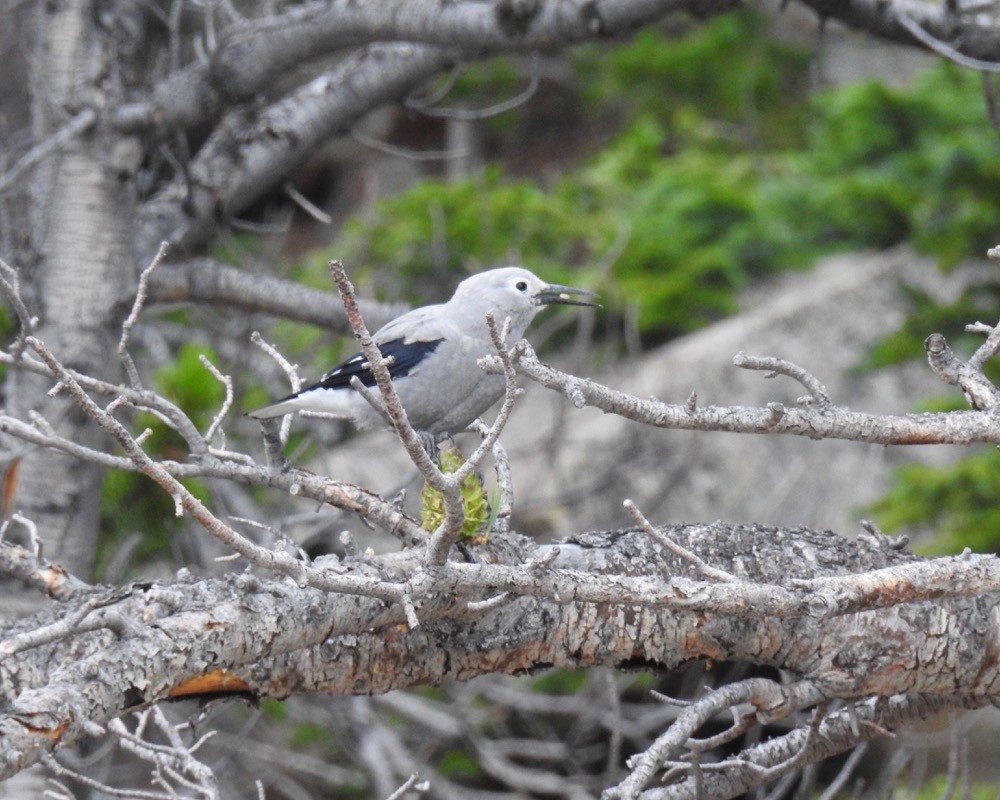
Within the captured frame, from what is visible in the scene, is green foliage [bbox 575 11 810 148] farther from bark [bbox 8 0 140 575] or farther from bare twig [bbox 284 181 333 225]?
bark [bbox 8 0 140 575]

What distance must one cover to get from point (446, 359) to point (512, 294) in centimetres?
40

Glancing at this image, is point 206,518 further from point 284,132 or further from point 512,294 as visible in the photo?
point 284,132

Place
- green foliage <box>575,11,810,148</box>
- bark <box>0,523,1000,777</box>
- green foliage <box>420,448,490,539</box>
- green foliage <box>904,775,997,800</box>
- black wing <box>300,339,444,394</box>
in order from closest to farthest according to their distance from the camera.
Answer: bark <box>0,523,1000,777</box>, green foliage <box>420,448,490,539</box>, black wing <box>300,339,444,394</box>, green foliage <box>904,775,997,800</box>, green foliage <box>575,11,810,148</box>

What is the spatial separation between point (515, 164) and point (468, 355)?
375 inches

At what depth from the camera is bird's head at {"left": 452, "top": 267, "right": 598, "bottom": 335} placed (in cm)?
426

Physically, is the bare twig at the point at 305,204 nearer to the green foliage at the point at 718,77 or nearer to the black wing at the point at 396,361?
the black wing at the point at 396,361

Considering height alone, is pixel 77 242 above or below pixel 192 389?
above

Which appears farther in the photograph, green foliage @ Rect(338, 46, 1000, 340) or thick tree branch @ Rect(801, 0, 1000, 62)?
green foliage @ Rect(338, 46, 1000, 340)

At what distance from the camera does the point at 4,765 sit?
1.99m

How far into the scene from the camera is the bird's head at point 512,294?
4262mm

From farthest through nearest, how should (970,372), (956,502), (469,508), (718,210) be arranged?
(718,210) < (956,502) < (970,372) < (469,508)

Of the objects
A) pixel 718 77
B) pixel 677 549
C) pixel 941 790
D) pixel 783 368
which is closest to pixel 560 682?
pixel 941 790

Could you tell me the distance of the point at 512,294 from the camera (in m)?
4.28

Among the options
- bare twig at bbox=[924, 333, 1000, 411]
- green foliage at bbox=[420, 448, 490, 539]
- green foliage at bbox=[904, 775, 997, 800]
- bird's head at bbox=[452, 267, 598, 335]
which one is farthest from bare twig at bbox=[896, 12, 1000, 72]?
green foliage at bbox=[904, 775, 997, 800]
